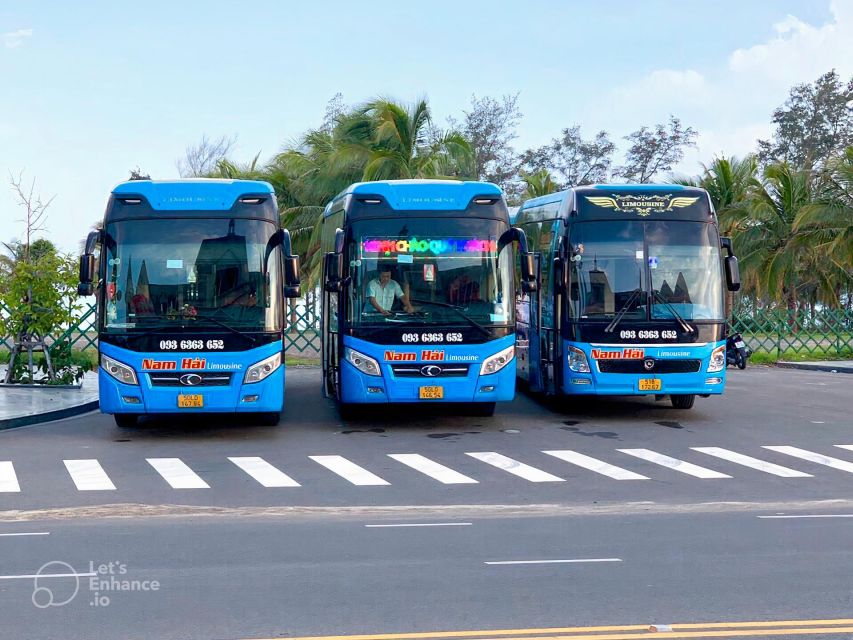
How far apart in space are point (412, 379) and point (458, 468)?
10.5 feet

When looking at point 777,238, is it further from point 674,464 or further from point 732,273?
point 674,464

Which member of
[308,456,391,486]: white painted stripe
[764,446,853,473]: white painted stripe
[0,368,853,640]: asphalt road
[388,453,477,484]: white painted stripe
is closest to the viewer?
[0,368,853,640]: asphalt road

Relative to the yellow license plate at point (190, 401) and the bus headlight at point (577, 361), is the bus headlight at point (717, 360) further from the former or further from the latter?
the yellow license plate at point (190, 401)

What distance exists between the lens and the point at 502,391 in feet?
57.0

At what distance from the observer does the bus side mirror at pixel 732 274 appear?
17.9 metres

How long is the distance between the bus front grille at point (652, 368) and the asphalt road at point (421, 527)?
0.87 m

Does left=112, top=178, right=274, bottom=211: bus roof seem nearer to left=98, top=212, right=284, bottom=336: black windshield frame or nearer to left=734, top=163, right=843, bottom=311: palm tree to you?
left=98, top=212, right=284, bottom=336: black windshield frame

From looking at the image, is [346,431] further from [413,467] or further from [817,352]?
[817,352]

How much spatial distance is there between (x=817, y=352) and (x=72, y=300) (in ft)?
79.9

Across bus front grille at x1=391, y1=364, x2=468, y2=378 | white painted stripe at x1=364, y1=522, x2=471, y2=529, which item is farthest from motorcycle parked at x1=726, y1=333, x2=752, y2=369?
white painted stripe at x1=364, y1=522, x2=471, y2=529

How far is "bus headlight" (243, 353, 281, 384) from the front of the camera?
1622cm

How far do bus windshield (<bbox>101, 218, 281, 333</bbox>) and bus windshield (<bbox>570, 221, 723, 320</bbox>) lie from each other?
4906 mm

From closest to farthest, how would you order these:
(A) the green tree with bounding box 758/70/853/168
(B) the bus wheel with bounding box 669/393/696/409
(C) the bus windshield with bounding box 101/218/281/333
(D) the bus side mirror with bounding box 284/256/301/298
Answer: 1. (C) the bus windshield with bounding box 101/218/281/333
2. (D) the bus side mirror with bounding box 284/256/301/298
3. (B) the bus wheel with bounding box 669/393/696/409
4. (A) the green tree with bounding box 758/70/853/168

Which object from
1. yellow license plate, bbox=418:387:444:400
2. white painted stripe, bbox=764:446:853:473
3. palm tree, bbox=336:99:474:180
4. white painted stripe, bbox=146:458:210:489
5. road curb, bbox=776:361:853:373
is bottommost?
road curb, bbox=776:361:853:373
